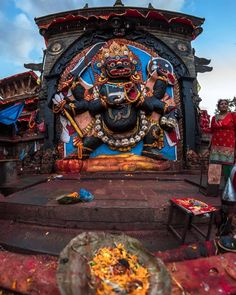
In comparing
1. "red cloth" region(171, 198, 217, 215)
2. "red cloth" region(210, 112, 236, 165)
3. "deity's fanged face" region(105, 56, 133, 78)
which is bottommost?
"red cloth" region(171, 198, 217, 215)

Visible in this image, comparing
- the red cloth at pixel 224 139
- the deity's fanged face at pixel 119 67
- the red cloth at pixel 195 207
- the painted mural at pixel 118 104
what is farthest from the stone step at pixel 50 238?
the deity's fanged face at pixel 119 67

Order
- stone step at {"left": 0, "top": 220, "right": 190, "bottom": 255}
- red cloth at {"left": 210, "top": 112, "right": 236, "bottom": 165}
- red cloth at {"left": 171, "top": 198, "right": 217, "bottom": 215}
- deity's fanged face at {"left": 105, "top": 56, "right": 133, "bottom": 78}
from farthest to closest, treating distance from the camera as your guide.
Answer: deity's fanged face at {"left": 105, "top": 56, "right": 133, "bottom": 78}
red cloth at {"left": 210, "top": 112, "right": 236, "bottom": 165}
stone step at {"left": 0, "top": 220, "right": 190, "bottom": 255}
red cloth at {"left": 171, "top": 198, "right": 217, "bottom": 215}

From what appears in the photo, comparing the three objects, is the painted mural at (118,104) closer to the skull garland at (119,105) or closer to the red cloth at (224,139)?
the skull garland at (119,105)

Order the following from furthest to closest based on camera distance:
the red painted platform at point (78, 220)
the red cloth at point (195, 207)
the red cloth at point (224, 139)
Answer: the red cloth at point (224, 139) → the red painted platform at point (78, 220) → the red cloth at point (195, 207)

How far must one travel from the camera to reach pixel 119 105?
9219 mm

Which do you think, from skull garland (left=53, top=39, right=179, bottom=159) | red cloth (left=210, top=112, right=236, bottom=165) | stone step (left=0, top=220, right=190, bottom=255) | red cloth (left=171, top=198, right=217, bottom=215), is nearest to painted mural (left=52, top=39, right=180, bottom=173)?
skull garland (left=53, top=39, right=179, bottom=159)

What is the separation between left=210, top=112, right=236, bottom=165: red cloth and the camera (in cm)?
498

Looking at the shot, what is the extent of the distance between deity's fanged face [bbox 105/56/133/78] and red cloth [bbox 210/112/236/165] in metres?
5.12

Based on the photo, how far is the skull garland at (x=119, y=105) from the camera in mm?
9273

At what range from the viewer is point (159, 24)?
1107 centimetres

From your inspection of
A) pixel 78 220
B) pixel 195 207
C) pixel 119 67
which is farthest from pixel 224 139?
pixel 119 67

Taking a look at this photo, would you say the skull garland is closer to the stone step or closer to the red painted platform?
the red painted platform

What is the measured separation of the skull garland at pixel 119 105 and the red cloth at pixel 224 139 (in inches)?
167

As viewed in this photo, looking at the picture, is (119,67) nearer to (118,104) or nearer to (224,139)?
(118,104)
